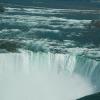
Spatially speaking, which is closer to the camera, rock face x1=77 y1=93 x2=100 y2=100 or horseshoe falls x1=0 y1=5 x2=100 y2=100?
rock face x1=77 y1=93 x2=100 y2=100

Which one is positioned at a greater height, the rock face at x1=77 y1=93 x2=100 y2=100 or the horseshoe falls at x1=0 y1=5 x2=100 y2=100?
the rock face at x1=77 y1=93 x2=100 y2=100

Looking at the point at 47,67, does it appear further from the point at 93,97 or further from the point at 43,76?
the point at 93,97

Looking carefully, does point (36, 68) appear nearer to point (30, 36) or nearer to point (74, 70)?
point (74, 70)

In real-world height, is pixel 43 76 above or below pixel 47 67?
below

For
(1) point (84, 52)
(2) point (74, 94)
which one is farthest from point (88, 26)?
(2) point (74, 94)

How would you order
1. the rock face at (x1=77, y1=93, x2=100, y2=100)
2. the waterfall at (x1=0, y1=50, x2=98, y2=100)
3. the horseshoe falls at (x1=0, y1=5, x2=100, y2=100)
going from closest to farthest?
1. the rock face at (x1=77, y1=93, x2=100, y2=100)
2. the waterfall at (x1=0, y1=50, x2=98, y2=100)
3. the horseshoe falls at (x1=0, y1=5, x2=100, y2=100)

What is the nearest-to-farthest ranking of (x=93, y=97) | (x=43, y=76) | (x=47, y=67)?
(x=93, y=97)
(x=43, y=76)
(x=47, y=67)

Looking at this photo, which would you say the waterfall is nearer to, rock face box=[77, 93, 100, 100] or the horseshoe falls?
the horseshoe falls

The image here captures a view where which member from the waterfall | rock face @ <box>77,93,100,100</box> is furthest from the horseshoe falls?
rock face @ <box>77,93,100,100</box>

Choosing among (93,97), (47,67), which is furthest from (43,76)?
(93,97)

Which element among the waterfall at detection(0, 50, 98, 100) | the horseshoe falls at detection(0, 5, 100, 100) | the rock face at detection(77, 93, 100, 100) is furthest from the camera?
the horseshoe falls at detection(0, 5, 100, 100)

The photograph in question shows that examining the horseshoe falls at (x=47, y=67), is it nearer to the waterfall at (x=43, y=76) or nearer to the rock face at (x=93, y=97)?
the waterfall at (x=43, y=76)
